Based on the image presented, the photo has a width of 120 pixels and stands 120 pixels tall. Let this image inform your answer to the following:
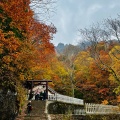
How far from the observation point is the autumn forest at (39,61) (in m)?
13.0

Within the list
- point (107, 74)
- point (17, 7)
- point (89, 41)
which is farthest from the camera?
point (107, 74)

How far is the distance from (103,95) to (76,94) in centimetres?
610

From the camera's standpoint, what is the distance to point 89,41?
843 inches

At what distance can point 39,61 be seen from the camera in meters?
23.3

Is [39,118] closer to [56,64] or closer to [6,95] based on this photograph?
[6,95]

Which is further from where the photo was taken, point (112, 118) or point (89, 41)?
point (112, 118)

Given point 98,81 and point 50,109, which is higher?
point 98,81

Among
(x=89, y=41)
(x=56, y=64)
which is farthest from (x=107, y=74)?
(x=89, y=41)

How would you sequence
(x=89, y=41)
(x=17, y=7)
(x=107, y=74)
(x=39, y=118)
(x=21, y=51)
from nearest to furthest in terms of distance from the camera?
(x=17, y=7)
(x=21, y=51)
(x=39, y=118)
(x=89, y=41)
(x=107, y=74)

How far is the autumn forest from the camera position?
13.0m

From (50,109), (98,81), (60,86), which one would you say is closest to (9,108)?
(50,109)

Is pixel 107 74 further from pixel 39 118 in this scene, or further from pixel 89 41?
pixel 39 118

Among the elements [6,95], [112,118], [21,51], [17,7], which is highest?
[17,7]

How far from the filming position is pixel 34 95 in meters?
26.6
